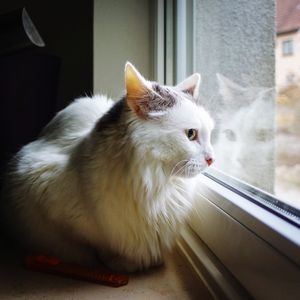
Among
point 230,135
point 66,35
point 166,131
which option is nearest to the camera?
point 166,131

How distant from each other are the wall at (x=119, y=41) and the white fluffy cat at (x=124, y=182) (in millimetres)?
586

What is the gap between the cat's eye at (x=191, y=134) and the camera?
78 centimetres

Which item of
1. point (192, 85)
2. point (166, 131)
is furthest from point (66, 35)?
point (166, 131)

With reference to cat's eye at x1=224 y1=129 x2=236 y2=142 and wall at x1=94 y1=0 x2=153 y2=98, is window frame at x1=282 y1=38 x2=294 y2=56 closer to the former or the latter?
cat's eye at x1=224 y1=129 x2=236 y2=142

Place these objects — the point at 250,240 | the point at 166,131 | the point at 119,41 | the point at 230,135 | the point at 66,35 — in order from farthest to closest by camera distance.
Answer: the point at 66,35 < the point at 119,41 < the point at 230,135 < the point at 166,131 < the point at 250,240

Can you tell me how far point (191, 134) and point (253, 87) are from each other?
27 centimetres

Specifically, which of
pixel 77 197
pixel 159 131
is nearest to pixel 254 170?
pixel 159 131

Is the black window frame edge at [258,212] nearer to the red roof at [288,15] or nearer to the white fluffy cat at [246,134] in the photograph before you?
the white fluffy cat at [246,134]

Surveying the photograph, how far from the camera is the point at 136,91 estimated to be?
0.76 metres

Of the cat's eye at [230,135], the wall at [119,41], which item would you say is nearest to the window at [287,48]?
the cat's eye at [230,135]

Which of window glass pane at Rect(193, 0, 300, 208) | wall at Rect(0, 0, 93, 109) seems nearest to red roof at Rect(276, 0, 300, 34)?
Answer: window glass pane at Rect(193, 0, 300, 208)

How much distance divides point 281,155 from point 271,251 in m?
0.26

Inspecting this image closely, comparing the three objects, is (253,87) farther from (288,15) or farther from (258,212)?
(258,212)

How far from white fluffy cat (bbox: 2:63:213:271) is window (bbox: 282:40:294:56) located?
225 millimetres
